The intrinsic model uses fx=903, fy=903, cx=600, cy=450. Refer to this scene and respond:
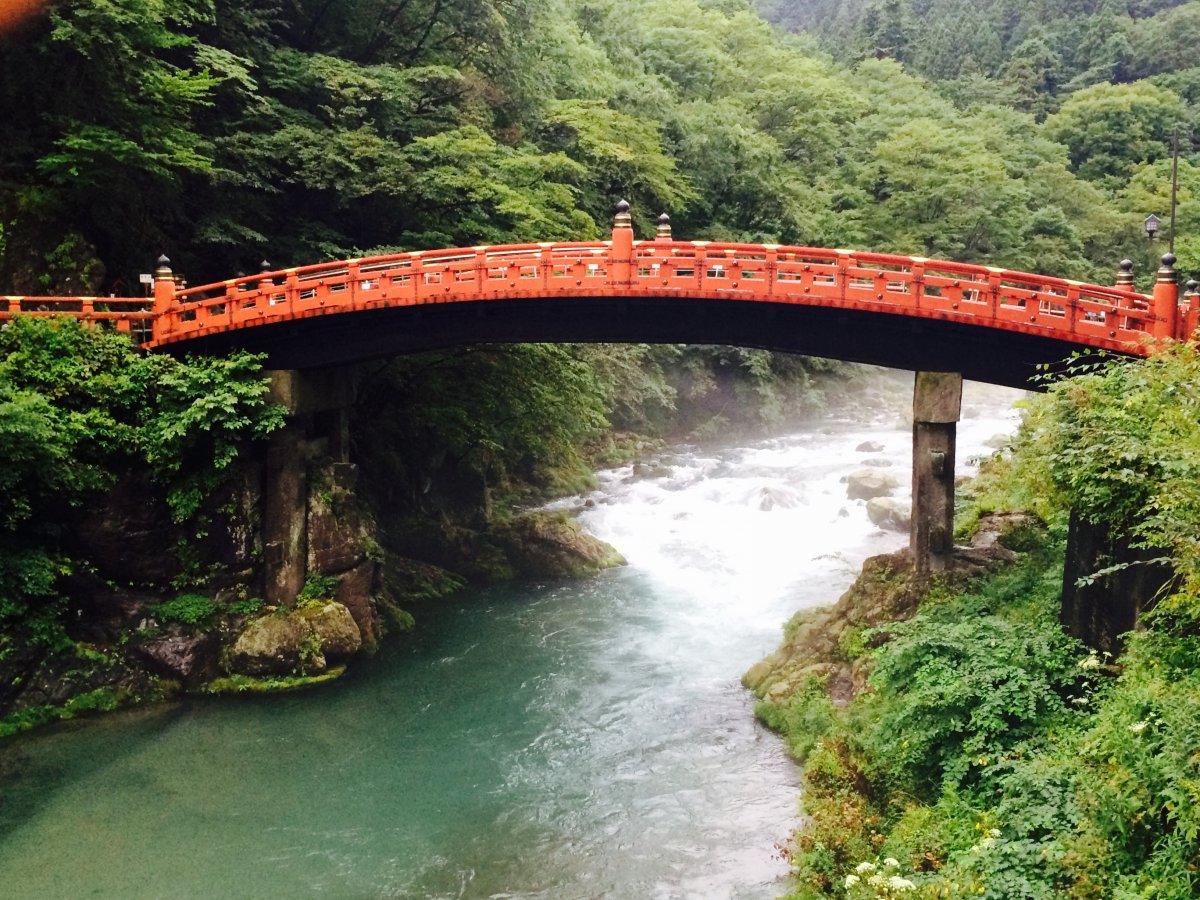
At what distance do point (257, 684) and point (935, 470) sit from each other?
14721 mm

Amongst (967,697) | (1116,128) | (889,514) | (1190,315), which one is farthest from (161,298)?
(1116,128)

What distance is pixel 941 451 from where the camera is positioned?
18.3m

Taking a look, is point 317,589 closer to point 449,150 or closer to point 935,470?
point 449,150

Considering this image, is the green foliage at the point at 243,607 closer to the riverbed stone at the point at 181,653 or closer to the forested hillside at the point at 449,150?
the riverbed stone at the point at 181,653

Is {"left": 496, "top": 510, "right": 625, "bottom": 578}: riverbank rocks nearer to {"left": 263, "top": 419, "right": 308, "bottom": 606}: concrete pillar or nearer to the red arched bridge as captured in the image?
{"left": 263, "top": 419, "right": 308, "bottom": 606}: concrete pillar

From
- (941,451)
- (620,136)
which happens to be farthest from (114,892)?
(620,136)

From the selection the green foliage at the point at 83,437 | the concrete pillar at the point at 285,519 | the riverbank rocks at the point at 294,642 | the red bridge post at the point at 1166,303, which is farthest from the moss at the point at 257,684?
the red bridge post at the point at 1166,303

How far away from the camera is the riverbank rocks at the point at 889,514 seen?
29.5 m

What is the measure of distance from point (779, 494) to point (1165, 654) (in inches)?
880

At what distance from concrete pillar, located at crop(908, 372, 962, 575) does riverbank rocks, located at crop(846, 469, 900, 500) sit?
1412cm

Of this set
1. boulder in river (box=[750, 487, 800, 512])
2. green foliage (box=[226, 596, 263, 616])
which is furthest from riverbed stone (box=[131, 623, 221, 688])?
boulder in river (box=[750, 487, 800, 512])

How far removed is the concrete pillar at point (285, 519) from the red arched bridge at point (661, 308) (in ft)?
6.70

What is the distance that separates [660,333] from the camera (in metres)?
20.5

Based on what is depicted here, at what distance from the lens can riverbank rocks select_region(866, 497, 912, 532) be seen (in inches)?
1161
